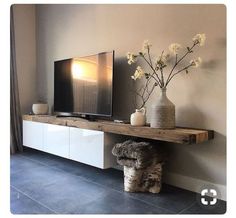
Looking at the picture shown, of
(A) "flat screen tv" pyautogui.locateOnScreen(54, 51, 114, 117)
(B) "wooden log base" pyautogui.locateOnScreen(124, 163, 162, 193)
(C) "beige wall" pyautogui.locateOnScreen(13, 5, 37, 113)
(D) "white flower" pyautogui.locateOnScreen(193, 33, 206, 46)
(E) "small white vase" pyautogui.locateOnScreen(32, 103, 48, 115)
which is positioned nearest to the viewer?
(D) "white flower" pyautogui.locateOnScreen(193, 33, 206, 46)

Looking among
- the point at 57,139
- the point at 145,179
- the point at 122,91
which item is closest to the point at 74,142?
the point at 57,139

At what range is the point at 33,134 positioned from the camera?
318 cm

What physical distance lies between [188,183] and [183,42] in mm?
1203

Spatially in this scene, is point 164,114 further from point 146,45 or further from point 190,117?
point 146,45

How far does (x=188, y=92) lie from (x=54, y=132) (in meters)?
1.58

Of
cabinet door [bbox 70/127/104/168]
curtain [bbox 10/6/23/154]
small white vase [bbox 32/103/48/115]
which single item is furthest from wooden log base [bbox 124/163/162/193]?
curtain [bbox 10/6/23/154]

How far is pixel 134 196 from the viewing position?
194 centimetres

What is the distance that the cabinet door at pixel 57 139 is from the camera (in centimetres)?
268

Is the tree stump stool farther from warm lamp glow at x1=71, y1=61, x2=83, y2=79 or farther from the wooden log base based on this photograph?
warm lamp glow at x1=71, y1=61, x2=83, y2=79

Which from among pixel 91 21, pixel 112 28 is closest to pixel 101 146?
pixel 112 28

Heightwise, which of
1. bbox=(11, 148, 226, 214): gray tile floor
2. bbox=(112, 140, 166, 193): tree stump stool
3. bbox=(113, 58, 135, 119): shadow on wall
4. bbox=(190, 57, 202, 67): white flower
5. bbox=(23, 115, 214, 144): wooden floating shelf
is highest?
bbox=(190, 57, 202, 67): white flower

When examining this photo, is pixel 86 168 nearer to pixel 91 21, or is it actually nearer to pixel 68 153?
pixel 68 153

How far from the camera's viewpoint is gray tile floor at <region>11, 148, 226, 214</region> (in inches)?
67.2

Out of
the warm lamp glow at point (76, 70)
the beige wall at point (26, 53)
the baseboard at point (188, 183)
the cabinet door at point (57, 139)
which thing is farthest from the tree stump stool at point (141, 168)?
the beige wall at point (26, 53)
